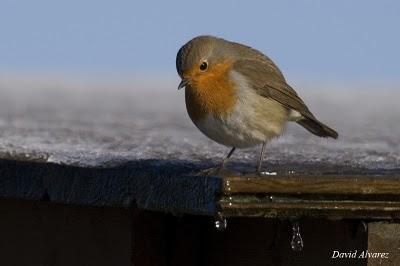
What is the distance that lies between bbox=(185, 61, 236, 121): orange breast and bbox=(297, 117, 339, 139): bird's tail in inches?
22.1

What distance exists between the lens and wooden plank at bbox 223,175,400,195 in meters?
A: 3.43

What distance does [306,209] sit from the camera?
346cm

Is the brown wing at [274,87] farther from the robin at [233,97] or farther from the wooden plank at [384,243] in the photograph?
the wooden plank at [384,243]

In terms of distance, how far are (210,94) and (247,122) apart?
24 centimetres

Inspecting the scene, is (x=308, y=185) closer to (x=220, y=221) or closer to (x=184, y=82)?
(x=220, y=221)

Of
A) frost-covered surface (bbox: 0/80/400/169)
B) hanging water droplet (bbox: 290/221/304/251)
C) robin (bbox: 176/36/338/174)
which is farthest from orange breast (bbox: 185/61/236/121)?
hanging water droplet (bbox: 290/221/304/251)

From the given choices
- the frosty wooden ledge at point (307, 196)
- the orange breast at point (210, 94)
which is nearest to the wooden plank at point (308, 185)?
the frosty wooden ledge at point (307, 196)

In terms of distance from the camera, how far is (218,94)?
18.9ft

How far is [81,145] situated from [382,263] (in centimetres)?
202

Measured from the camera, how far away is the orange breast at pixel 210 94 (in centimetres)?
566

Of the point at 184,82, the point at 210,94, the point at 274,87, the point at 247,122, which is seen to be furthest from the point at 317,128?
the point at 184,82

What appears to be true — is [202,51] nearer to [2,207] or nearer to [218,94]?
[218,94]

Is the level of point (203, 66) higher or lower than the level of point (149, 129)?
higher

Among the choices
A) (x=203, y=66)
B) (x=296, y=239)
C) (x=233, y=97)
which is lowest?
(x=296, y=239)
